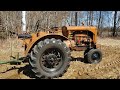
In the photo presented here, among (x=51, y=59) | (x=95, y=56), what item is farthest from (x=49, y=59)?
(x=95, y=56)

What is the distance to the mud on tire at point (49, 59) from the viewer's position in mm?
6645

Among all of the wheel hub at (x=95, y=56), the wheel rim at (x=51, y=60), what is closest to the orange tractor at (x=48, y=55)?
the wheel rim at (x=51, y=60)

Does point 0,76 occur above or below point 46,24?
below

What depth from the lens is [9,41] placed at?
15094 mm

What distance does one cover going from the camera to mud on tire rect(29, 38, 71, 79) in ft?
21.8

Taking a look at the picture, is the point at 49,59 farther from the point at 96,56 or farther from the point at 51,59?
the point at 96,56

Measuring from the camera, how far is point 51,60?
22.3ft

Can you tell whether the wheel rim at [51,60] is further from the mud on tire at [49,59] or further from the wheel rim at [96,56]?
the wheel rim at [96,56]

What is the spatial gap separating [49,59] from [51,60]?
66 millimetres
